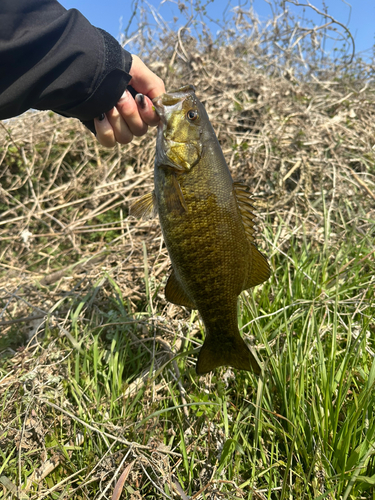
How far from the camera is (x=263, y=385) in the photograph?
198cm

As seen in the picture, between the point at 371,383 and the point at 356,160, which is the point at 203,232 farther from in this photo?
the point at 356,160

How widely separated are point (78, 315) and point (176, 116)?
1863 mm

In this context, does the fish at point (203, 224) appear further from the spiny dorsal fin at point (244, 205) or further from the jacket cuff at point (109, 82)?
the jacket cuff at point (109, 82)

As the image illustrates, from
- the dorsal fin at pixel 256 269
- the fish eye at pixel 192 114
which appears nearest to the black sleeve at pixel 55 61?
the fish eye at pixel 192 114

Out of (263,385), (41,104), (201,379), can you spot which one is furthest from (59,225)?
(263,385)

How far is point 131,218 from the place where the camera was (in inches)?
161

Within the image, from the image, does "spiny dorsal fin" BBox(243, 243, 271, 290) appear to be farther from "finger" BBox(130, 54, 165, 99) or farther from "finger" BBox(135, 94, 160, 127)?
"finger" BBox(130, 54, 165, 99)

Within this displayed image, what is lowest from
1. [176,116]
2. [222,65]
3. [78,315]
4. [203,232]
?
[78,315]

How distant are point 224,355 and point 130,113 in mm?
1607

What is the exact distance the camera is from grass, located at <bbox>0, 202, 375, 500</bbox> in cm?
178

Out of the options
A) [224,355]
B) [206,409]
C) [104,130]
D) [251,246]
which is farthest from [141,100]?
[206,409]

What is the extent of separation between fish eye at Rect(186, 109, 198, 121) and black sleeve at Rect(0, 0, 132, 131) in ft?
1.69

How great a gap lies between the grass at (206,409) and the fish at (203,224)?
1.32 ft

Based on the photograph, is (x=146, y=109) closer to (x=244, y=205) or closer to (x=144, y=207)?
(x=144, y=207)
